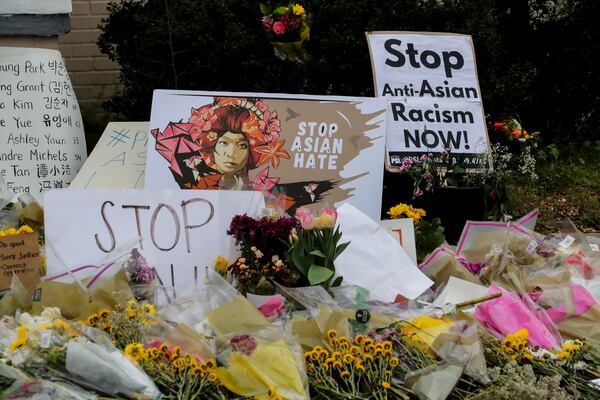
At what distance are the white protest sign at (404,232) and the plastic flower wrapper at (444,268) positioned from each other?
83mm

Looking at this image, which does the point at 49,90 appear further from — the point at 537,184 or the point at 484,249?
the point at 537,184

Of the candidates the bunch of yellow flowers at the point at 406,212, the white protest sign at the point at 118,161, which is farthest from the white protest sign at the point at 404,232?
the white protest sign at the point at 118,161

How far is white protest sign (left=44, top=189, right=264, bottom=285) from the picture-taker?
262cm

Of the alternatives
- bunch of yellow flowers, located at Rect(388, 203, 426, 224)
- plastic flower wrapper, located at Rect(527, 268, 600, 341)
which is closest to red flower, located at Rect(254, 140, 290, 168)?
bunch of yellow flowers, located at Rect(388, 203, 426, 224)

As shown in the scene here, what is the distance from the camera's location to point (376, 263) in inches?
104

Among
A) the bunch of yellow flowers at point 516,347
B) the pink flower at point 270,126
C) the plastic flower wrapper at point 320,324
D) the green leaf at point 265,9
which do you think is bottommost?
the bunch of yellow flowers at point 516,347

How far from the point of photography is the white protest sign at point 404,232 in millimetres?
2898

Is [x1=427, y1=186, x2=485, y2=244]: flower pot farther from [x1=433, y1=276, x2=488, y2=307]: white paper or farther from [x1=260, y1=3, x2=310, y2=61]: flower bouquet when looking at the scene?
[x1=260, y1=3, x2=310, y2=61]: flower bouquet

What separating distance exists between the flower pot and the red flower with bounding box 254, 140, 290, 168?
33.2 inches

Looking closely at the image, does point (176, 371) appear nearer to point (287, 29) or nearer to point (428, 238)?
point (428, 238)

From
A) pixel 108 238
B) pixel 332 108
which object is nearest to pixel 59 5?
pixel 332 108

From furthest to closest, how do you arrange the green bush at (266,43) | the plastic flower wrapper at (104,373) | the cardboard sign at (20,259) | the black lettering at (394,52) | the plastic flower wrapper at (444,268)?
the green bush at (266,43), the black lettering at (394,52), the plastic flower wrapper at (444,268), the cardboard sign at (20,259), the plastic flower wrapper at (104,373)

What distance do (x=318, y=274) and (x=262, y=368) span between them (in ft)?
1.87

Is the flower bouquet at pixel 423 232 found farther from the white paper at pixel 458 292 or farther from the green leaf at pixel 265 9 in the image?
the green leaf at pixel 265 9
